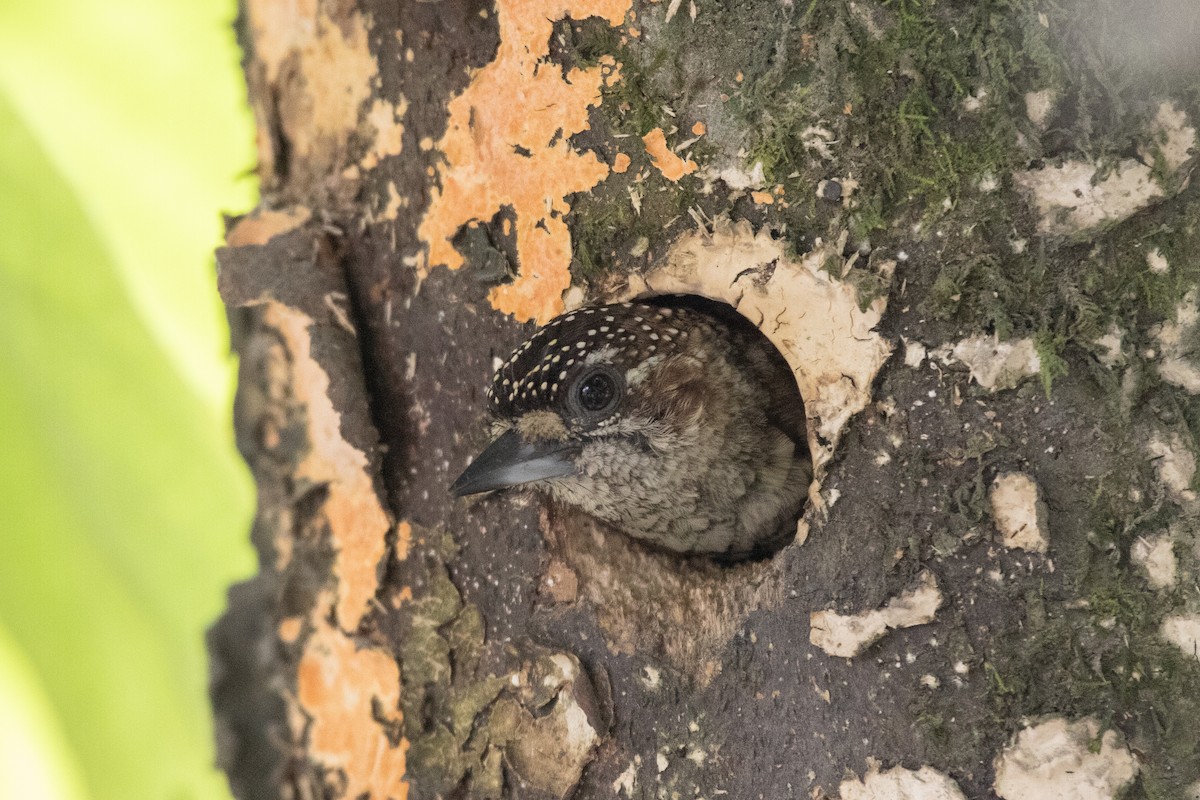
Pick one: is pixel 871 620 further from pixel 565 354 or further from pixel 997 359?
pixel 565 354

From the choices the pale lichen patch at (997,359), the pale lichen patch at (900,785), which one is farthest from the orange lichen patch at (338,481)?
the pale lichen patch at (997,359)

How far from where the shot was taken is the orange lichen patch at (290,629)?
256 cm

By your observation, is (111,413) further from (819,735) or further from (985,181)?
(985,181)

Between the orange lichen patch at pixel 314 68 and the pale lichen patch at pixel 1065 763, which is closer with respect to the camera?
the pale lichen patch at pixel 1065 763

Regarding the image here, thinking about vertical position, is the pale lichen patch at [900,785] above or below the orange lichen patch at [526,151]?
below

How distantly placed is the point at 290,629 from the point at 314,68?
1.46 meters

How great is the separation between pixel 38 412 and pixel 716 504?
6.71 ft

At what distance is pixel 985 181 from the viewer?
5.24ft

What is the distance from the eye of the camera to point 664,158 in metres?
1.92

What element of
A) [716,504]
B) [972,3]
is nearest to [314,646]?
[716,504]

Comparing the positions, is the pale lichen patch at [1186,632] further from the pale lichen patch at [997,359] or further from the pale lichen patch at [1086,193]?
the pale lichen patch at [1086,193]

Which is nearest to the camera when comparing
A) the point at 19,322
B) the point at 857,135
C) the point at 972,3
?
the point at 972,3

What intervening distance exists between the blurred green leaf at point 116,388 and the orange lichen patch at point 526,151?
1.07 meters

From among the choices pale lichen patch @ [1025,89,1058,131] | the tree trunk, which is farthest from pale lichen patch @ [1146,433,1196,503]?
pale lichen patch @ [1025,89,1058,131]
